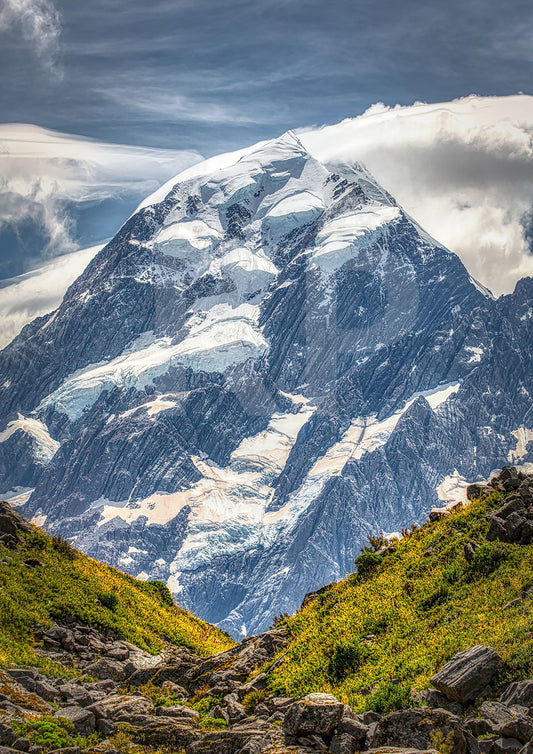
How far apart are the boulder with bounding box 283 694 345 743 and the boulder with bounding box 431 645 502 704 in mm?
2601

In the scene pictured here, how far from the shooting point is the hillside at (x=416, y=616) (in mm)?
22000

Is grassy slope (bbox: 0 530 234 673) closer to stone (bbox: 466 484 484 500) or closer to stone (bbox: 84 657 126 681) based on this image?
stone (bbox: 84 657 126 681)

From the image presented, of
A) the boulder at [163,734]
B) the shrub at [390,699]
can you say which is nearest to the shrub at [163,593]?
the boulder at [163,734]

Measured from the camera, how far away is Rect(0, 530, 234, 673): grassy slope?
30.6 meters

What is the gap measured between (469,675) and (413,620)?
747cm

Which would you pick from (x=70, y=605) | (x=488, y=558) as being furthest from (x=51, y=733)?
(x=488, y=558)

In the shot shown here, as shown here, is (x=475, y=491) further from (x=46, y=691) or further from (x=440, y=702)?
(x=46, y=691)

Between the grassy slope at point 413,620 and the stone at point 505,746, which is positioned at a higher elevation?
the grassy slope at point 413,620

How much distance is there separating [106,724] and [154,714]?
2.05 m

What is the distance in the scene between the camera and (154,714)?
80.3ft

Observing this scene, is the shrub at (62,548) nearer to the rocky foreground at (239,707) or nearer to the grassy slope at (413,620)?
the rocky foreground at (239,707)

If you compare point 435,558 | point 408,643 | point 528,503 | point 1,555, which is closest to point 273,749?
point 408,643

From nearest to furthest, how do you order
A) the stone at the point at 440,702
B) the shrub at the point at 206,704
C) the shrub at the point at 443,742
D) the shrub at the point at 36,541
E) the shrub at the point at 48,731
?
the shrub at the point at 443,742 < the stone at the point at 440,702 < the shrub at the point at 48,731 < the shrub at the point at 206,704 < the shrub at the point at 36,541

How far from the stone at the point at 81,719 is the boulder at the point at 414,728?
8424mm
